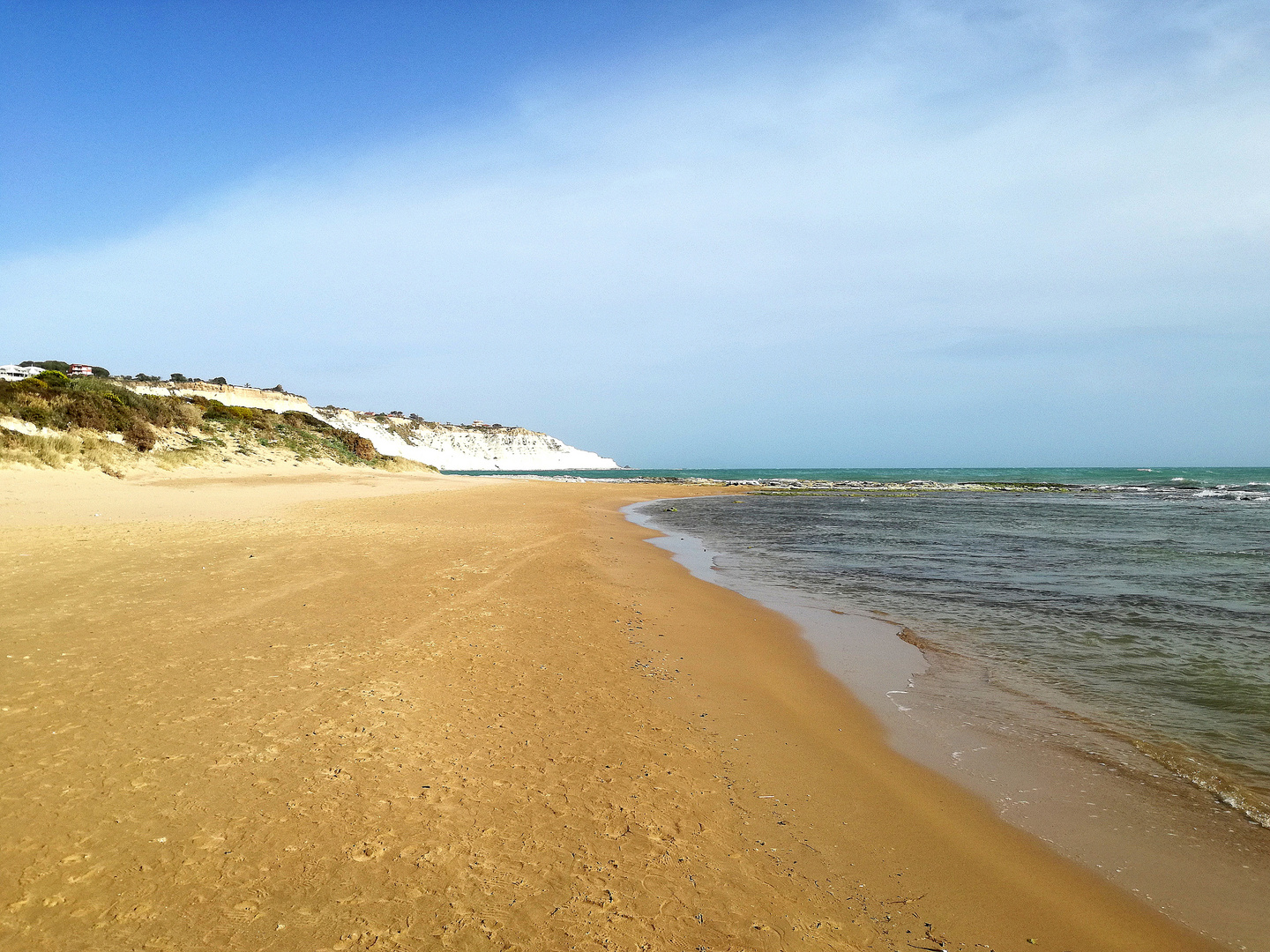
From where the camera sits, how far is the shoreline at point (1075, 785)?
3.23 metres

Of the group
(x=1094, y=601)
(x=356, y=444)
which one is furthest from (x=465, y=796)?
(x=356, y=444)

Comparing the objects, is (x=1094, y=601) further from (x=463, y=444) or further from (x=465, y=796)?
(x=463, y=444)

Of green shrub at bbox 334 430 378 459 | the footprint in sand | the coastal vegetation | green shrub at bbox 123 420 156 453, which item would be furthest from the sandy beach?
green shrub at bbox 334 430 378 459

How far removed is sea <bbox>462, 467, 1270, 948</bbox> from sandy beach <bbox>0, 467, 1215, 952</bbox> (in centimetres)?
41

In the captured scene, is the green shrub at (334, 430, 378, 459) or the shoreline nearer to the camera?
the shoreline

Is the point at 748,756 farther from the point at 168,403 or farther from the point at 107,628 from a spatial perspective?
the point at 168,403

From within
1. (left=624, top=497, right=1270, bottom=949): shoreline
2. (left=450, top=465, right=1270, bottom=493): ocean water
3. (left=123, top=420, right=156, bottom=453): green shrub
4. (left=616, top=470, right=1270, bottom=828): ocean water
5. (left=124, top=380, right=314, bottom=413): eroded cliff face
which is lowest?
(left=624, top=497, right=1270, bottom=949): shoreline

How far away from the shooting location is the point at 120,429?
26438mm

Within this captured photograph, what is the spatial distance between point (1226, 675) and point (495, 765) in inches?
269

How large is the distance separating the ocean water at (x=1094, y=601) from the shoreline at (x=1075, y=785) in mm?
277

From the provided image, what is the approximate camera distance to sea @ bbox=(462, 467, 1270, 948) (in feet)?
12.0

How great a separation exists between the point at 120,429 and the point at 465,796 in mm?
30416

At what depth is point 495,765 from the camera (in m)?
4.02

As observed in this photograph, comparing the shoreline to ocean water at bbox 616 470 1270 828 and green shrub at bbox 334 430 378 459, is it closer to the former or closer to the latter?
ocean water at bbox 616 470 1270 828
